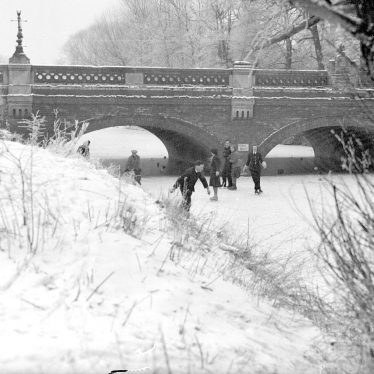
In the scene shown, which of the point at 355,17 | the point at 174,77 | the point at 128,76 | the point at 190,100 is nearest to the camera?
the point at 355,17

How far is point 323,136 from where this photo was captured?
91.3ft

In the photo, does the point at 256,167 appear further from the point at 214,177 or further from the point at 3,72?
the point at 3,72

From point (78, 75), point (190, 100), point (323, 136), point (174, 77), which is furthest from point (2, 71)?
point (323, 136)

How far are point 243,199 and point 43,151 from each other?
977 centimetres

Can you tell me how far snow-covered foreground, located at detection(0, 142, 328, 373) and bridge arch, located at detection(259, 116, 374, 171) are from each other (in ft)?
51.9

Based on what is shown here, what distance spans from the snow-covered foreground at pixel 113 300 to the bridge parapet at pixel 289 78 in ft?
57.9

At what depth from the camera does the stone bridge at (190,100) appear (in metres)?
21.0

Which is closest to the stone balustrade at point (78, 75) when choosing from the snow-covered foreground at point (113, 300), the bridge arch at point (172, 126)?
the bridge arch at point (172, 126)

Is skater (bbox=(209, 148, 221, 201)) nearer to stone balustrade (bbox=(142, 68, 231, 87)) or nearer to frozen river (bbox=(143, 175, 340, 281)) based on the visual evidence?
frozen river (bbox=(143, 175, 340, 281))

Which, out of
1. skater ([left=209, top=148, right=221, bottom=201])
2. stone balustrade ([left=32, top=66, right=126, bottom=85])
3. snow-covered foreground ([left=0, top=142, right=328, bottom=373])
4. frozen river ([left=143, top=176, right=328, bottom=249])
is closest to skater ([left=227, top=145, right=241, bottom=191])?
frozen river ([left=143, top=176, right=328, bottom=249])

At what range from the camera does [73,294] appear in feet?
14.6

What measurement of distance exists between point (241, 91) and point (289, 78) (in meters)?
1.94

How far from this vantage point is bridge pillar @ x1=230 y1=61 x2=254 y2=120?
22734 millimetres

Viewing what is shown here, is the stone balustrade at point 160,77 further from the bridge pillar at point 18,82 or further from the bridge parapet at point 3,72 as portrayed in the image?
the bridge pillar at point 18,82
